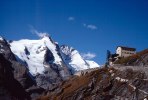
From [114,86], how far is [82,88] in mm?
21261

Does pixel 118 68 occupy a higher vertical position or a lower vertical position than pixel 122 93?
higher

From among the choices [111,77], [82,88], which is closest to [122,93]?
[111,77]

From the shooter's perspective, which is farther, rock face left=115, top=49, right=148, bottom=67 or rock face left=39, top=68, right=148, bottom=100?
rock face left=115, top=49, right=148, bottom=67

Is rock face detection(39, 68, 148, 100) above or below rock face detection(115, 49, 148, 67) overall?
below

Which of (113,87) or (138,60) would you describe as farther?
(138,60)

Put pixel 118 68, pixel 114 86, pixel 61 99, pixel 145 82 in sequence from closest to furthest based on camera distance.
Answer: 1. pixel 145 82
2. pixel 114 86
3. pixel 118 68
4. pixel 61 99

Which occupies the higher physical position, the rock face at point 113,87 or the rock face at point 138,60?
the rock face at point 138,60

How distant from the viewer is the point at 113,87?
156 meters

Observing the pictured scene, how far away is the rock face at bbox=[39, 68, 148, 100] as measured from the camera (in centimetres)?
14488

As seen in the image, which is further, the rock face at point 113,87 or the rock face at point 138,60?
the rock face at point 138,60

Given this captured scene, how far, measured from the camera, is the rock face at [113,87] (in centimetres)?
14488

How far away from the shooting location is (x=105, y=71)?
177750mm

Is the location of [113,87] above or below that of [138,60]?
below

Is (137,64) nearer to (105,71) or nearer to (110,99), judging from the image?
(105,71)
